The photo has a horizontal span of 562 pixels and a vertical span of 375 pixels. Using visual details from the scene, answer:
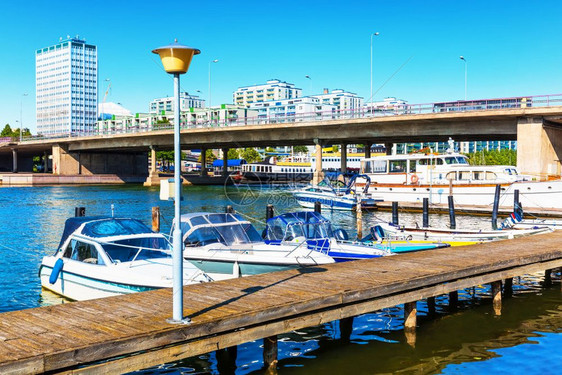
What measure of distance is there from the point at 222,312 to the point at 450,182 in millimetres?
35641

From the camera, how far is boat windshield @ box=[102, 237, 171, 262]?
16.2m

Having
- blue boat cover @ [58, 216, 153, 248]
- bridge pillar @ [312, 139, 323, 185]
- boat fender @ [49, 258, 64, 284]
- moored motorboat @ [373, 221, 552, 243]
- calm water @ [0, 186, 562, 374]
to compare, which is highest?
bridge pillar @ [312, 139, 323, 185]

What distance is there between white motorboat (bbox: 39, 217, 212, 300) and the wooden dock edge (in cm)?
422

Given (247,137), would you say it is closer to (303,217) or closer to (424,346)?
(303,217)

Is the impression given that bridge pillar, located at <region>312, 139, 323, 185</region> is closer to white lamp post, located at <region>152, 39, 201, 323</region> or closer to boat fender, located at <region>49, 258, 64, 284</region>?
boat fender, located at <region>49, 258, 64, 284</region>

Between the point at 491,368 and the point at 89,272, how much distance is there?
1049 cm

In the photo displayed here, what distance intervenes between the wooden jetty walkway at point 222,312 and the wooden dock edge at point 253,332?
0.02m

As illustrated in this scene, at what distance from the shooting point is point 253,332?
10.1 m

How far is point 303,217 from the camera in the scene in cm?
2016

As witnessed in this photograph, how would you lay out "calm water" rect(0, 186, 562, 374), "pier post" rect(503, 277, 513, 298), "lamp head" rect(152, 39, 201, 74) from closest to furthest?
"lamp head" rect(152, 39, 201, 74) → "calm water" rect(0, 186, 562, 374) → "pier post" rect(503, 277, 513, 298)

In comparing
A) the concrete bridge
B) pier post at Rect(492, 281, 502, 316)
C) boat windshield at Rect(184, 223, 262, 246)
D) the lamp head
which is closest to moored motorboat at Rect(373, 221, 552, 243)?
boat windshield at Rect(184, 223, 262, 246)

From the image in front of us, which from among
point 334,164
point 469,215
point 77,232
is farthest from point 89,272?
point 334,164

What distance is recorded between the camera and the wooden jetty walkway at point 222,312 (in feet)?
27.5

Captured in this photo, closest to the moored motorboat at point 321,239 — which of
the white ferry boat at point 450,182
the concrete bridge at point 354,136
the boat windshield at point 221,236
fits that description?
the boat windshield at point 221,236
